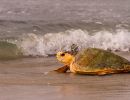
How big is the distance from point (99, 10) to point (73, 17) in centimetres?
233

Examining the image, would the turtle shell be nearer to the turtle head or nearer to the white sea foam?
the turtle head

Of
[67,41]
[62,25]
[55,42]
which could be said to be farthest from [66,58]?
[62,25]

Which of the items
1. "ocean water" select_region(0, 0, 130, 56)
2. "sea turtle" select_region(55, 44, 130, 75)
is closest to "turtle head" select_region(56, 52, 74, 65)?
"sea turtle" select_region(55, 44, 130, 75)

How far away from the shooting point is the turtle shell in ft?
22.4

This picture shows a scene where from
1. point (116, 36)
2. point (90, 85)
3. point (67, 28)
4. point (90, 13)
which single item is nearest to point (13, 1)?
point (90, 13)

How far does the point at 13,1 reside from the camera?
1648 centimetres

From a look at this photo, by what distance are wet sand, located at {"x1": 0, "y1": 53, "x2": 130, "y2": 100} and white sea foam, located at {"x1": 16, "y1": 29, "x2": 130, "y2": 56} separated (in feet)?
4.82

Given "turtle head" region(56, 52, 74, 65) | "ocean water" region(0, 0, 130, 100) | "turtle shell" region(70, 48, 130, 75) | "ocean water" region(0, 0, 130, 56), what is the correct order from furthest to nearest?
"ocean water" region(0, 0, 130, 56), "turtle head" region(56, 52, 74, 65), "turtle shell" region(70, 48, 130, 75), "ocean water" region(0, 0, 130, 100)

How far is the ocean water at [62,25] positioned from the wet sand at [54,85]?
1.70 meters

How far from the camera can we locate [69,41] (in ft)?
32.2

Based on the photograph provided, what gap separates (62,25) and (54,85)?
552cm

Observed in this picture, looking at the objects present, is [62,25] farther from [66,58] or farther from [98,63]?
[98,63]

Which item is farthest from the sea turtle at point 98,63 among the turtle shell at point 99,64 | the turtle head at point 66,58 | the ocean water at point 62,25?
the ocean water at point 62,25

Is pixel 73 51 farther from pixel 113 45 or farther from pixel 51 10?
pixel 51 10
